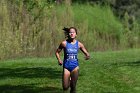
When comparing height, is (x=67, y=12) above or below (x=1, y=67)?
above

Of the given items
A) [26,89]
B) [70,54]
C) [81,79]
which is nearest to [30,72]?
[81,79]

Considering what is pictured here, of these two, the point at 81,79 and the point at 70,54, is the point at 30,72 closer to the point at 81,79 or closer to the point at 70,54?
the point at 81,79

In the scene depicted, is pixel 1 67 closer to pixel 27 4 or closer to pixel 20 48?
pixel 20 48

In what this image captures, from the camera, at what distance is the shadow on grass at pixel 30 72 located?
17.9 metres

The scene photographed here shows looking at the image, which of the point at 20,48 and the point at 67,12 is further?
the point at 67,12

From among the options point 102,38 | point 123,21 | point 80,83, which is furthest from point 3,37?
point 123,21

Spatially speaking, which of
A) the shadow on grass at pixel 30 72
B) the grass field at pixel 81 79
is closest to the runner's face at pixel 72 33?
the grass field at pixel 81 79

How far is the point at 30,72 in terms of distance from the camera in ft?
63.0

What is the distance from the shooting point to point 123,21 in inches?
1670

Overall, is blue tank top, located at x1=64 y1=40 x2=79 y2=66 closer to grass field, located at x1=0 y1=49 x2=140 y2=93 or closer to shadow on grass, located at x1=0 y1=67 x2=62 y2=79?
grass field, located at x1=0 y1=49 x2=140 y2=93

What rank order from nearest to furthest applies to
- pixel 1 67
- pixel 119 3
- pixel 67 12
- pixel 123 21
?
1. pixel 1 67
2. pixel 67 12
3. pixel 123 21
4. pixel 119 3

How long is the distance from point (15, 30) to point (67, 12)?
451cm

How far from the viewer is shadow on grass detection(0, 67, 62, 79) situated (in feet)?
58.6

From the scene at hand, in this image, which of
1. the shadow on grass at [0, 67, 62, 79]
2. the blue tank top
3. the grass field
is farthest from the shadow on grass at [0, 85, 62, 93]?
the shadow on grass at [0, 67, 62, 79]
